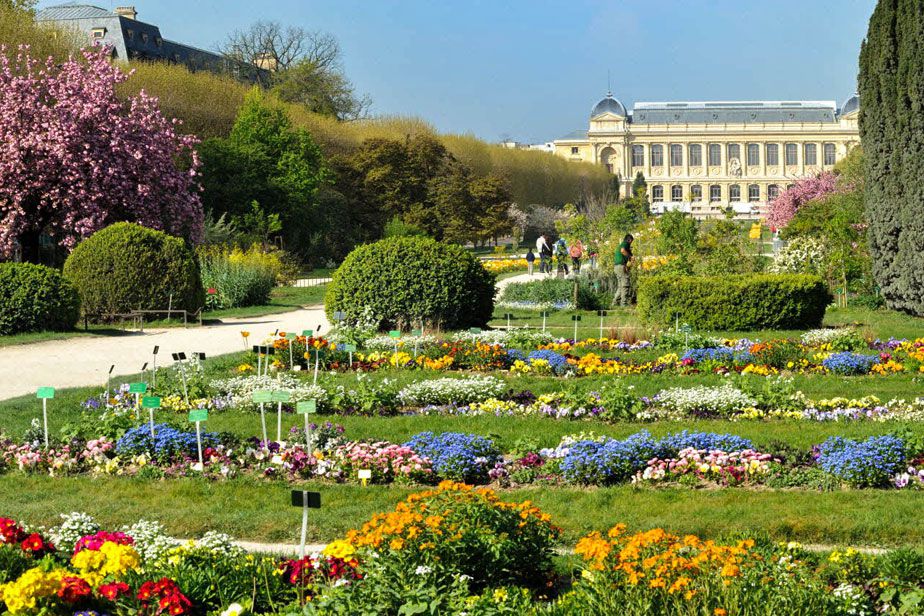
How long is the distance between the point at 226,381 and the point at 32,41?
815 inches

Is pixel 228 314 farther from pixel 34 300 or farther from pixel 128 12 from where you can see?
pixel 128 12

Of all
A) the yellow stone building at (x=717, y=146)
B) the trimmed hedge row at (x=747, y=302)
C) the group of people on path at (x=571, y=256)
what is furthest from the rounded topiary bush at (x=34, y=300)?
the yellow stone building at (x=717, y=146)

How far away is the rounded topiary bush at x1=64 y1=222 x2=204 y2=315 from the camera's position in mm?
17469

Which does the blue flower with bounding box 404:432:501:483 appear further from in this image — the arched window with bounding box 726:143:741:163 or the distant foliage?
the arched window with bounding box 726:143:741:163

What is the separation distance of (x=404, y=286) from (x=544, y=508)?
8450 mm

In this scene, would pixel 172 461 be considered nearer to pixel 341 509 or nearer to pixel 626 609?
pixel 341 509

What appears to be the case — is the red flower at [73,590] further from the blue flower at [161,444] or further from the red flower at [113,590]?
the blue flower at [161,444]

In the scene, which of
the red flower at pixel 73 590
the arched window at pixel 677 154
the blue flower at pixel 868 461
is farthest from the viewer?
the arched window at pixel 677 154

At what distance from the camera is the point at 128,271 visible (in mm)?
17516

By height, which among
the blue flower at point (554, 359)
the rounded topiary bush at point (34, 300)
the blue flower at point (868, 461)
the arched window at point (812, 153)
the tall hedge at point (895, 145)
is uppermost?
the arched window at point (812, 153)

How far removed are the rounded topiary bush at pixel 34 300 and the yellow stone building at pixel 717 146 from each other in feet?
286

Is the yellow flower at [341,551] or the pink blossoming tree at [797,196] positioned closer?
the yellow flower at [341,551]

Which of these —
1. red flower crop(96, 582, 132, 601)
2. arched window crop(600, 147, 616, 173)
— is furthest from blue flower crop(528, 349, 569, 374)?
arched window crop(600, 147, 616, 173)

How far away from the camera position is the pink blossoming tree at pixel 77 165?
21.5 m
